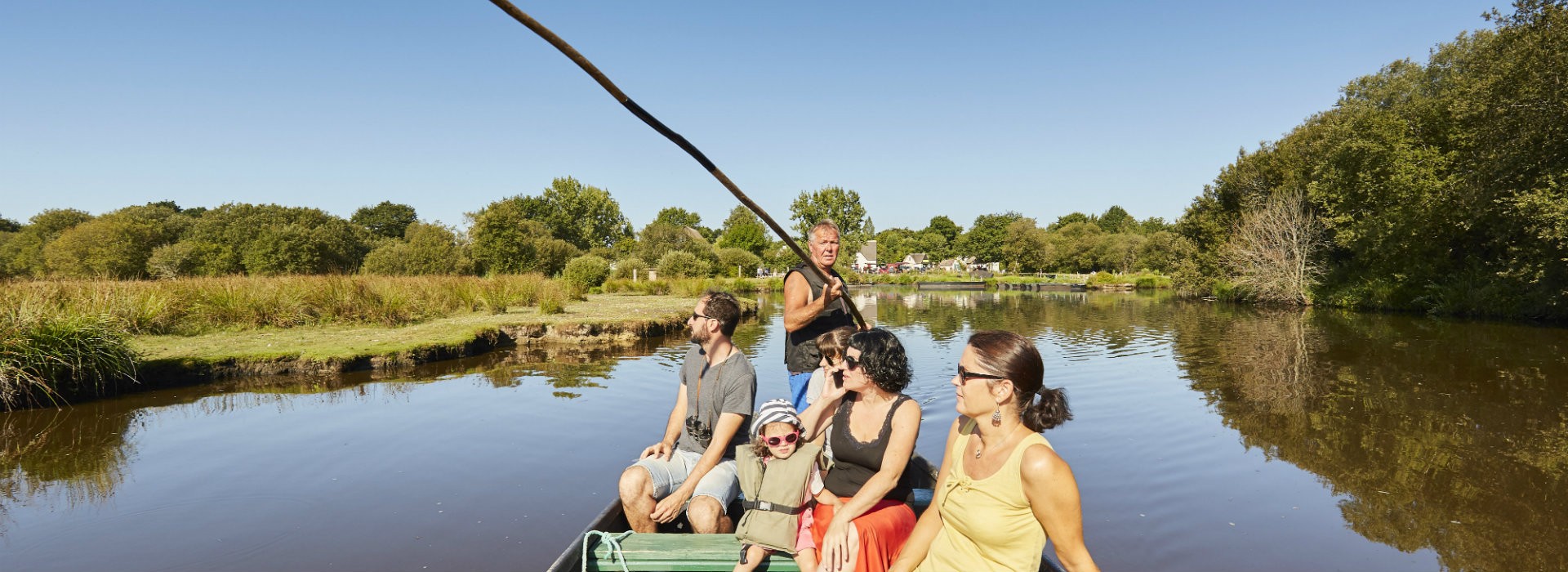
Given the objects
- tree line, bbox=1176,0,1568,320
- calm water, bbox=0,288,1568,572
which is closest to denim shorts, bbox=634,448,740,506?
calm water, bbox=0,288,1568,572

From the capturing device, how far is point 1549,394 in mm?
10336

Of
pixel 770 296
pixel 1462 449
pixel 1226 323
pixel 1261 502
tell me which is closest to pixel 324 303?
pixel 1261 502

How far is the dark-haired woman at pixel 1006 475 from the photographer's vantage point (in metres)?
2.19

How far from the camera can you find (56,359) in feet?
29.8

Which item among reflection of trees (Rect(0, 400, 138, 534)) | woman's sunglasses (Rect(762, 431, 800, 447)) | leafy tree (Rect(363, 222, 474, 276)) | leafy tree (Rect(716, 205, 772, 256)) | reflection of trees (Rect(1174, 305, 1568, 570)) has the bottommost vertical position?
reflection of trees (Rect(1174, 305, 1568, 570))

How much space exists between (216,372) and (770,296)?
3533 cm

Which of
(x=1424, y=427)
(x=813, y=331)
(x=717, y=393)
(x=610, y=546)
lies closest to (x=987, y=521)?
(x=610, y=546)

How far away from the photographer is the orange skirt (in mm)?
2920

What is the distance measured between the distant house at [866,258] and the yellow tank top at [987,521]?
263 feet

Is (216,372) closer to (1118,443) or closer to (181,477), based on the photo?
(181,477)

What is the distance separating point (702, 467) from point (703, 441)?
38 cm

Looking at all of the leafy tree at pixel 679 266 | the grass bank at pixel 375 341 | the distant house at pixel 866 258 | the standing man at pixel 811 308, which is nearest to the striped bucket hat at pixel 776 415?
the standing man at pixel 811 308

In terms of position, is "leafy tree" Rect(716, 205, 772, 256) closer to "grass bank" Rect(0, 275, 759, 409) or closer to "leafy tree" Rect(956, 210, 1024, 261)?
"leafy tree" Rect(956, 210, 1024, 261)

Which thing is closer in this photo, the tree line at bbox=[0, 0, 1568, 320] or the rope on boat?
the rope on boat
